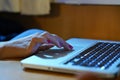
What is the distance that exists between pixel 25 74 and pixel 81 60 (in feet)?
0.66

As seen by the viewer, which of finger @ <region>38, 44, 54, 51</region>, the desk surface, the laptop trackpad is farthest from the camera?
finger @ <region>38, 44, 54, 51</region>

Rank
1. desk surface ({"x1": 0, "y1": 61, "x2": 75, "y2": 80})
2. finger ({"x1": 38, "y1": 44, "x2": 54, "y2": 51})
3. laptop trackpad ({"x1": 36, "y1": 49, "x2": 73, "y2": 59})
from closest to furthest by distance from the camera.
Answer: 1. desk surface ({"x1": 0, "y1": 61, "x2": 75, "y2": 80})
2. laptop trackpad ({"x1": 36, "y1": 49, "x2": 73, "y2": 59})
3. finger ({"x1": 38, "y1": 44, "x2": 54, "y2": 51})

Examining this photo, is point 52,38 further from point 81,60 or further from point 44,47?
point 81,60

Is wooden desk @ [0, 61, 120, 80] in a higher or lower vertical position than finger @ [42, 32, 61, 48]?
lower

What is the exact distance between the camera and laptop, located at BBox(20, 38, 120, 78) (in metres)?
0.85

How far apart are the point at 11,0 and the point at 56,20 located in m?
0.28

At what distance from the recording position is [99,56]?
0.99m

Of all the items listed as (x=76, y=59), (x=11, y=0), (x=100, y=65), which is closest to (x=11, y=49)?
(x=76, y=59)

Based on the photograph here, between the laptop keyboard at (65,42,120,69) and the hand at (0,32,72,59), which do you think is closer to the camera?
the laptop keyboard at (65,42,120,69)

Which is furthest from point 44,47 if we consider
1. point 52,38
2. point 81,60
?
point 81,60

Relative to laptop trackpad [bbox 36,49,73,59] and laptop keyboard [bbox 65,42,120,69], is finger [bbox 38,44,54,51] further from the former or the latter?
laptop keyboard [bbox 65,42,120,69]

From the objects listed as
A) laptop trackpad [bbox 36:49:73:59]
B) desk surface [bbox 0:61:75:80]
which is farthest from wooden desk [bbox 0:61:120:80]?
laptop trackpad [bbox 36:49:73:59]

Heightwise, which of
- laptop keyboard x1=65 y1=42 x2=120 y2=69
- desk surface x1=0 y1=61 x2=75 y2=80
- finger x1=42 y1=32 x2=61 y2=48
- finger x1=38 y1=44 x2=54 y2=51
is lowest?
desk surface x1=0 y1=61 x2=75 y2=80

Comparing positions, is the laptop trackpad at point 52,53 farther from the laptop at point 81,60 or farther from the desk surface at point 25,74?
the desk surface at point 25,74
